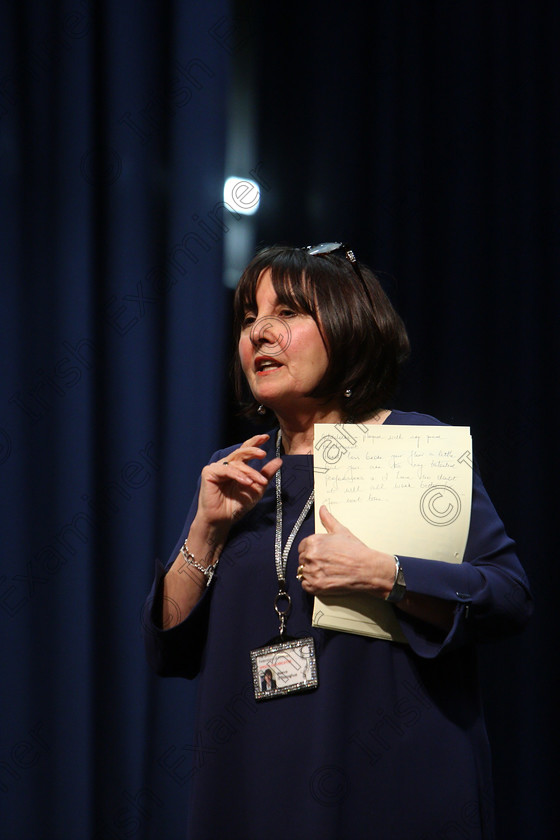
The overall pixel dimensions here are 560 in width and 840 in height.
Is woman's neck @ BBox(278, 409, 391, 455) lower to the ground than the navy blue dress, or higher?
higher

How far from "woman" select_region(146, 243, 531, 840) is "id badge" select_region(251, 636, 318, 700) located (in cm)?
1

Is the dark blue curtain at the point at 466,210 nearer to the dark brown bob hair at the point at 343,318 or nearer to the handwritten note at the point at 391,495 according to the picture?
the dark brown bob hair at the point at 343,318

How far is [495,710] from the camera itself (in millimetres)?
1812

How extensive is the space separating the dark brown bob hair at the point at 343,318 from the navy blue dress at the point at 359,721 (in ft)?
0.76

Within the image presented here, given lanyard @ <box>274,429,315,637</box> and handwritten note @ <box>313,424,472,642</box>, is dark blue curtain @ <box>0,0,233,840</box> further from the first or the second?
handwritten note @ <box>313,424,472,642</box>

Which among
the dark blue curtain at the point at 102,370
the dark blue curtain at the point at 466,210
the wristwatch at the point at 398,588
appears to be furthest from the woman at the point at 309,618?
the dark blue curtain at the point at 466,210

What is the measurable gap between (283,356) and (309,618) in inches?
15.7

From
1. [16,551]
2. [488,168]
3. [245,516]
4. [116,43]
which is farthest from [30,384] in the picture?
[488,168]

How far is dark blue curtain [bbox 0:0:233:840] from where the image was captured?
5.32ft

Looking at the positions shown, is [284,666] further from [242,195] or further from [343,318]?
[242,195]

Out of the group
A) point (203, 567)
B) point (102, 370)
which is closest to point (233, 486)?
point (203, 567)

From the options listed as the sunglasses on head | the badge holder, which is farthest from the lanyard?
the sunglasses on head

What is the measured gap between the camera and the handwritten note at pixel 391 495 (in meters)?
1.07

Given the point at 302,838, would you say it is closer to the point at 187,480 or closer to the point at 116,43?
the point at 187,480
